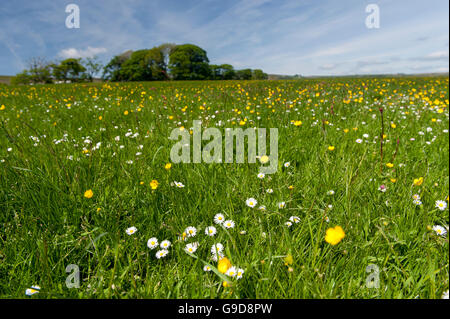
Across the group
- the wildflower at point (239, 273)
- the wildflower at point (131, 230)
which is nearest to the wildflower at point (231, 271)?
the wildflower at point (239, 273)

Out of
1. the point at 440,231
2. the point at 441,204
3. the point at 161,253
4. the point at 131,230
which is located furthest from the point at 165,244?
the point at 441,204

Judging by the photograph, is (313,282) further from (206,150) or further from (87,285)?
(206,150)

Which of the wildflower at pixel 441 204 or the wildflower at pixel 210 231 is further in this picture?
the wildflower at pixel 441 204

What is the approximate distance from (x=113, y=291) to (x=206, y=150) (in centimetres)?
173

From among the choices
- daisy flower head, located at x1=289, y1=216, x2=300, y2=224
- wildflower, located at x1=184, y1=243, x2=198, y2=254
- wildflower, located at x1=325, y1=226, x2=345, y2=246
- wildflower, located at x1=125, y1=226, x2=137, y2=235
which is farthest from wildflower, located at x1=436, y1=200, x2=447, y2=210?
wildflower, located at x1=125, y1=226, x2=137, y2=235

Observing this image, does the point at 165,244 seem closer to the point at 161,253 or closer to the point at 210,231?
the point at 161,253

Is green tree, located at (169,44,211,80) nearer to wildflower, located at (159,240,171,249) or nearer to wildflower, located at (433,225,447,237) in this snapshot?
wildflower, located at (159,240,171,249)

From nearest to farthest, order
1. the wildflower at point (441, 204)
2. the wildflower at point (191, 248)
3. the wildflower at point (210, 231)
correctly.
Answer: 1. the wildflower at point (191, 248)
2. the wildflower at point (210, 231)
3. the wildflower at point (441, 204)

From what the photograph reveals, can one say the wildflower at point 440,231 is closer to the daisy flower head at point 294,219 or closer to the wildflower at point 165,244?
the daisy flower head at point 294,219

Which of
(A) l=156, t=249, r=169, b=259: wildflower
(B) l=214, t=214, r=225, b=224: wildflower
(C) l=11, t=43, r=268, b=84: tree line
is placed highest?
(C) l=11, t=43, r=268, b=84: tree line

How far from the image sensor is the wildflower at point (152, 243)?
1.35 m

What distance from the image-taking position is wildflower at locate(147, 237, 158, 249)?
1.35m

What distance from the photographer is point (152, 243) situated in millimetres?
1378

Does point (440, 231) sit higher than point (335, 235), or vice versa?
point (335, 235)
